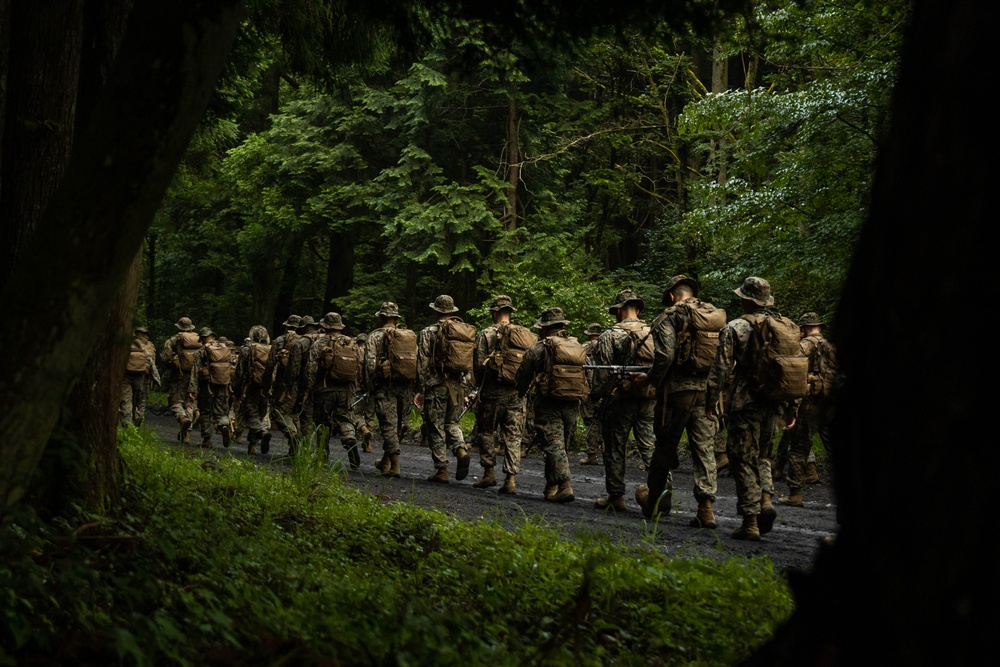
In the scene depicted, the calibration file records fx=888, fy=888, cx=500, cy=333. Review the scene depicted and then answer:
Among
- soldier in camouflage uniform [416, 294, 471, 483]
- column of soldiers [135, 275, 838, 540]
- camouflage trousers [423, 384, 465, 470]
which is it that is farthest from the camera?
camouflage trousers [423, 384, 465, 470]

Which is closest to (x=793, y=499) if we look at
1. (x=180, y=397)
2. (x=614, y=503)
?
(x=614, y=503)

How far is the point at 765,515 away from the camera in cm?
872

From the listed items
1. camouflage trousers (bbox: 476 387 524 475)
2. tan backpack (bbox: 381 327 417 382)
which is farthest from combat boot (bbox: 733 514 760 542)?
tan backpack (bbox: 381 327 417 382)

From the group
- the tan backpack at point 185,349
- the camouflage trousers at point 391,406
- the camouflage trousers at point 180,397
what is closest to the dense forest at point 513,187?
the tan backpack at point 185,349

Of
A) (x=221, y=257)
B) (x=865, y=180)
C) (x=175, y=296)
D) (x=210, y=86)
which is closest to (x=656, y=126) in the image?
(x=865, y=180)

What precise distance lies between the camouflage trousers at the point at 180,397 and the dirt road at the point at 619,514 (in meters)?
3.38

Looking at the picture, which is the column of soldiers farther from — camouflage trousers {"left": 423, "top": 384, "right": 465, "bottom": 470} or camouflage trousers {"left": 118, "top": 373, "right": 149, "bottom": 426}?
camouflage trousers {"left": 118, "top": 373, "right": 149, "bottom": 426}

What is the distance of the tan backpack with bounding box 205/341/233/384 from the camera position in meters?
17.0

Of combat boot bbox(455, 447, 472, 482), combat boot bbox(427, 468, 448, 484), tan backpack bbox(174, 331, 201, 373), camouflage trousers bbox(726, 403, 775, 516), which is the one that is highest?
tan backpack bbox(174, 331, 201, 373)

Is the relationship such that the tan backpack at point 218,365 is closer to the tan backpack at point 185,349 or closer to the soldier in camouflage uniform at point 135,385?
the soldier in camouflage uniform at point 135,385

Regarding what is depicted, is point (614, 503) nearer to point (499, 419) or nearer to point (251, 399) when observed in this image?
point (499, 419)

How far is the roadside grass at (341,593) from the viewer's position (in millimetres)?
3410

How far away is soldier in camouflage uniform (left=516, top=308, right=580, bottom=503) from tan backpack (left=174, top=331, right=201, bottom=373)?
10792 mm

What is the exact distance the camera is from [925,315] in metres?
1.87
